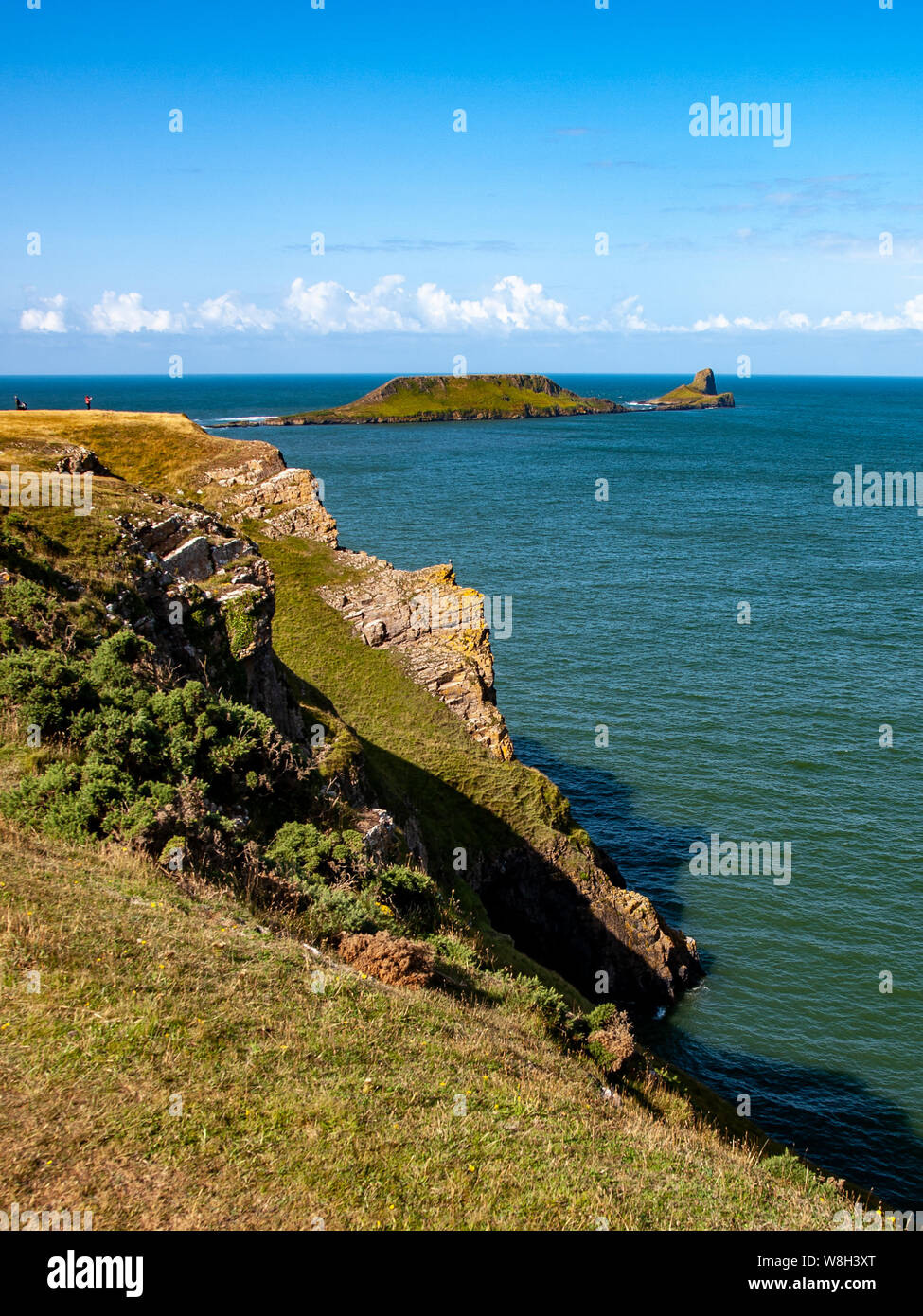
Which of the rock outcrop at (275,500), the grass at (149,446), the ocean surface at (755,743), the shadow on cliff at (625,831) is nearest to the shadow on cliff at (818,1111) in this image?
the ocean surface at (755,743)

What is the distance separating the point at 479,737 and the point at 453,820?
538 centimetres

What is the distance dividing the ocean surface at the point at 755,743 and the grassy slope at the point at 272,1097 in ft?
54.5

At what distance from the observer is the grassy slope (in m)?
10.2

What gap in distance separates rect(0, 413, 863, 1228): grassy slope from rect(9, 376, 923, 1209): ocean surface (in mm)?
16625

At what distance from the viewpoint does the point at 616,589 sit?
258 ft

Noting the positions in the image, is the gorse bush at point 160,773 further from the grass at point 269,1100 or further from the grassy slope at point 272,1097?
the grass at point 269,1100

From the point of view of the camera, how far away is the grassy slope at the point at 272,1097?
33.5 feet

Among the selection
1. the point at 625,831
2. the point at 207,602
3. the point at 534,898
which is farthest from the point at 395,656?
the point at 207,602

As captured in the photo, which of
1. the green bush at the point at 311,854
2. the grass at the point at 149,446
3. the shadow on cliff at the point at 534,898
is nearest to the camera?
the green bush at the point at 311,854

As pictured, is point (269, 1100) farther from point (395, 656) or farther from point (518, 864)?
point (395, 656)

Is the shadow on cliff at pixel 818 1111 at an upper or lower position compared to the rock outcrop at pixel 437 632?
lower

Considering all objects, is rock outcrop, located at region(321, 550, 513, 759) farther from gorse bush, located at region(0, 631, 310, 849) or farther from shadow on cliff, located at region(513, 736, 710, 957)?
gorse bush, located at region(0, 631, 310, 849)

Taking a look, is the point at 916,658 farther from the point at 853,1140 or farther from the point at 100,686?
the point at 100,686

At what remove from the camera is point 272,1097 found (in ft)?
38.5
